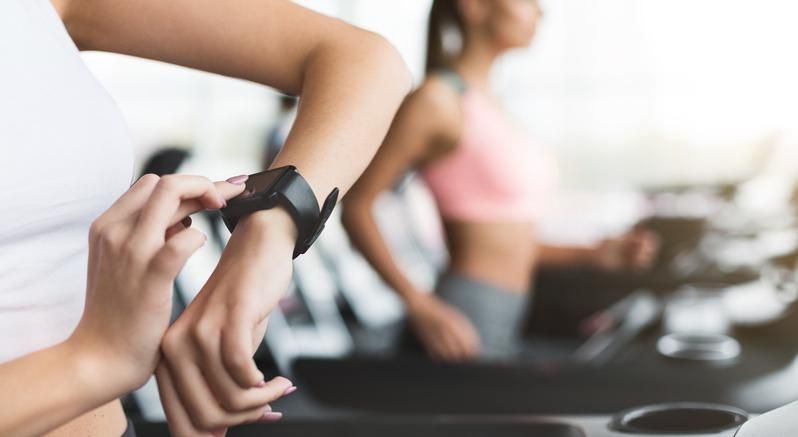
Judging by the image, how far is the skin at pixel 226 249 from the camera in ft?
1.90

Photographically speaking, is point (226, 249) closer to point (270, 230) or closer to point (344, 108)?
point (270, 230)

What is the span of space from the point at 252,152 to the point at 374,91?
8072 millimetres

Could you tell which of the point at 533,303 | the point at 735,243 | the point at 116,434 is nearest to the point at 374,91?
the point at 116,434

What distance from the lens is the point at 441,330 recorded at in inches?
77.6

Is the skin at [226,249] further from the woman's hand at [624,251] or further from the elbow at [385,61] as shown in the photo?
the woman's hand at [624,251]

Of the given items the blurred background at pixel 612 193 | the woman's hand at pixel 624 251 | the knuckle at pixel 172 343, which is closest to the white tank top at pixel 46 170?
the knuckle at pixel 172 343

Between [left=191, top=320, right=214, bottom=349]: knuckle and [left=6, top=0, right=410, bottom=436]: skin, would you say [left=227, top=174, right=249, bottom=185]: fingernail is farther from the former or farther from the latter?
[left=191, top=320, right=214, bottom=349]: knuckle

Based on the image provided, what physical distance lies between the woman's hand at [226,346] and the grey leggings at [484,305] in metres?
1.43

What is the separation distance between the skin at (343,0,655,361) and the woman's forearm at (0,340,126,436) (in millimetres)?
1398

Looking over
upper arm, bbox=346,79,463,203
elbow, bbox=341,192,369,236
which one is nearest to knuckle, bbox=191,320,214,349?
upper arm, bbox=346,79,463,203

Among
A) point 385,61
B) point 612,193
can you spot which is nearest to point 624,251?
point 385,61

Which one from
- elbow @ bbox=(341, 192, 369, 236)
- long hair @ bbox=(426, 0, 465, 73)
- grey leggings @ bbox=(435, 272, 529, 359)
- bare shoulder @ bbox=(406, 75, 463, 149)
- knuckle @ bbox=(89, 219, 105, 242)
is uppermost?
long hair @ bbox=(426, 0, 465, 73)

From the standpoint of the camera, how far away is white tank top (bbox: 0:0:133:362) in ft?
2.31

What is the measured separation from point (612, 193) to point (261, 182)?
28.0 ft
